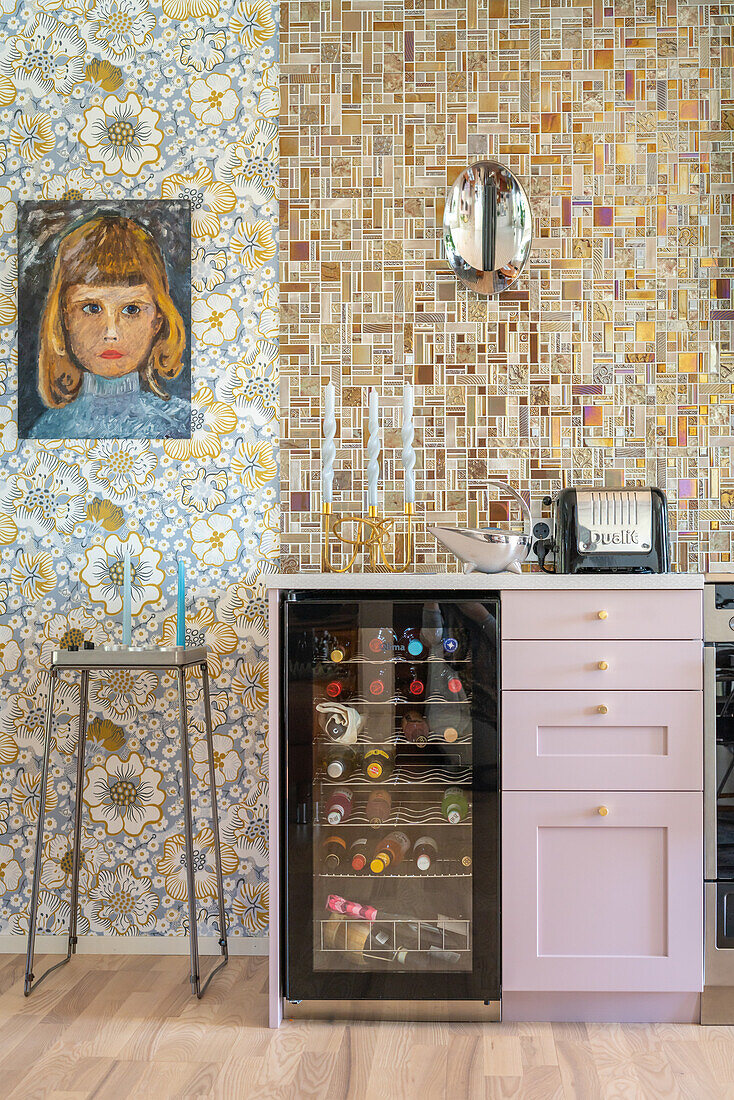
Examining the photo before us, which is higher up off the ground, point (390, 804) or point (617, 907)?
point (390, 804)

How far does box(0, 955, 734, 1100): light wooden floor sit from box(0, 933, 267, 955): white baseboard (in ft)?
0.86

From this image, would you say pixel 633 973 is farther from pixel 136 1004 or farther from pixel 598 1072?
pixel 136 1004

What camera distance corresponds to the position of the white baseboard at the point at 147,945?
2.70 meters

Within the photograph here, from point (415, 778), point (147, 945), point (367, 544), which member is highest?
point (367, 544)

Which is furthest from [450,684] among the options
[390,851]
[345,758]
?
[390,851]

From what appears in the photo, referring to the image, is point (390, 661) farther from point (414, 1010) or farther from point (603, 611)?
point (414, 1010)

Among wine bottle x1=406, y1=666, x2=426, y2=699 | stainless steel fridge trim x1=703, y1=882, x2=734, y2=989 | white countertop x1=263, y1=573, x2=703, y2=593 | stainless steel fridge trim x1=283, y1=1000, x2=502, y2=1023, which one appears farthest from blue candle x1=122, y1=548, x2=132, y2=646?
stainless steel fridge trim x1=703, y1=882, x2=734, y2=989

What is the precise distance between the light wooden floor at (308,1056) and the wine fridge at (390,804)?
0.38 feet

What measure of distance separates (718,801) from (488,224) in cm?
169

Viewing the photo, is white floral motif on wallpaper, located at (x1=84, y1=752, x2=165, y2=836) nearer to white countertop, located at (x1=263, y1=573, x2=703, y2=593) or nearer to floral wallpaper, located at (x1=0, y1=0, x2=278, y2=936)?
floral wallpaper, located at (x1=0, y1=0, x2=278, y2=936)

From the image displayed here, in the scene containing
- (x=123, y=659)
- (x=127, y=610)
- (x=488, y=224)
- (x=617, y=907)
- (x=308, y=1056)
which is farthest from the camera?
(x=488, y=224)

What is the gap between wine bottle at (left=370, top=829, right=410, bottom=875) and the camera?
2.26m

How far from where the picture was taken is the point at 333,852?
2.26 m

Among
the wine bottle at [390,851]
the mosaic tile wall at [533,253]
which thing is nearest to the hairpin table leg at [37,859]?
the mosaic tile wall at [533,253]
